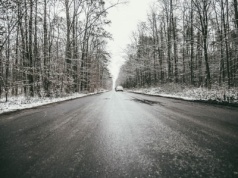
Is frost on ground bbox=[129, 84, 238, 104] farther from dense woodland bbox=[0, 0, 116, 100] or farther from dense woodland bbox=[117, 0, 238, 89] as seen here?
dense woodland bbox=[0, 0, 116, 100]

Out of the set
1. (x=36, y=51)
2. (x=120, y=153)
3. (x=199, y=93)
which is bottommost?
(x=120, y=153)

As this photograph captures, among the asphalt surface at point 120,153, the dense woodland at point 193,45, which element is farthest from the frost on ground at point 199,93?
the asphalt surface at point 120,153

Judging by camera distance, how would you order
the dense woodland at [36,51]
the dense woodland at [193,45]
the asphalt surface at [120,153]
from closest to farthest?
the asphalt surface at [120,153], the dense woodland at [36,51], the dense woodland at [193,45]

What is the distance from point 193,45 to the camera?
2009cm

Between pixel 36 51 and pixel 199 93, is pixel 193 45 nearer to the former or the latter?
pixel 199 93

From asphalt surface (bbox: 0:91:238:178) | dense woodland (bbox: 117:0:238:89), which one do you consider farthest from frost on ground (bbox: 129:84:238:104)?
asphalt surface (bbox: 0:91:238:178)

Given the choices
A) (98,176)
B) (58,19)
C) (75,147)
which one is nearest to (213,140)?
(98,176)

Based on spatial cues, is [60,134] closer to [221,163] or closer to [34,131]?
[34,131]

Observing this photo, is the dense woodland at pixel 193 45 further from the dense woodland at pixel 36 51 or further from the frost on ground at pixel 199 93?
the dense woodland at pixel 36 51

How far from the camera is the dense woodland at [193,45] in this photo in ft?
55.2

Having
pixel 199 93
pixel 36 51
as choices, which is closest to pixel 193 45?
pixel 199 93

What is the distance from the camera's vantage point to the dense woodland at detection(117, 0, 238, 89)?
55.2 ft

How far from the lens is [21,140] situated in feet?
10.4

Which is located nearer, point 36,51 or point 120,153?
point 120,153
